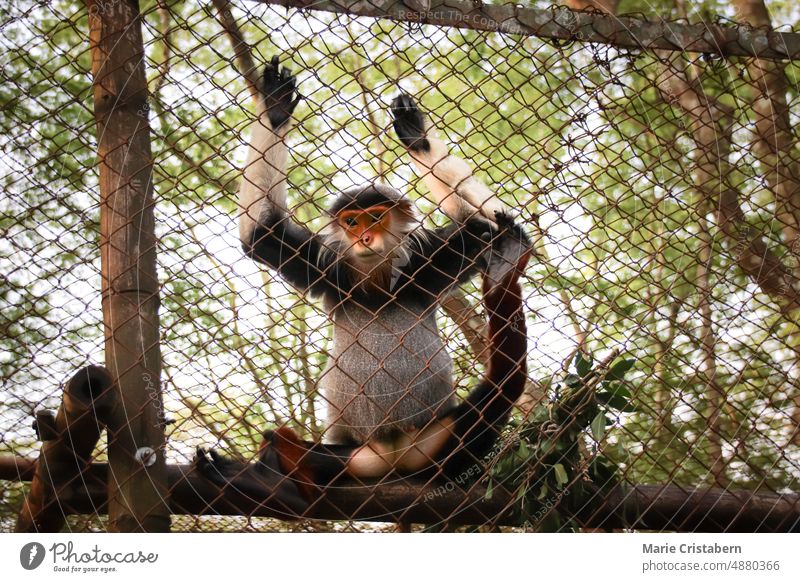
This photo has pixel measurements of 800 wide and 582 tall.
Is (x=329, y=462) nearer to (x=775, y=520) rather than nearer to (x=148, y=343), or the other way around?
(x=148, y=343)

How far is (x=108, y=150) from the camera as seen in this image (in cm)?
181

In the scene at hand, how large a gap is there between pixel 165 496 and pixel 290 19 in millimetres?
1219

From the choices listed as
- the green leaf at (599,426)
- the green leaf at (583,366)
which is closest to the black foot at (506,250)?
the green leaf at (583,366)

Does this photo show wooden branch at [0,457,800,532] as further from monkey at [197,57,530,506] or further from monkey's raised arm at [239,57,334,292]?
monkey's raised arm at [239,57,334,292]

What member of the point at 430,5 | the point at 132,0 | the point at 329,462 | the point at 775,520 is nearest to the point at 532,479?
the point at 329,462

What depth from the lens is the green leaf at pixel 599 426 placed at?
1.97 metres

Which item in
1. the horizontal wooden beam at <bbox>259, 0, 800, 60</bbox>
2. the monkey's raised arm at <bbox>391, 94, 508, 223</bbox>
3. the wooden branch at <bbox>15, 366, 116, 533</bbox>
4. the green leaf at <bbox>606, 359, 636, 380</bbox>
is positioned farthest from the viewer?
the monkey's raised arm at <bbox>391, 94, 508, 223</bbox>

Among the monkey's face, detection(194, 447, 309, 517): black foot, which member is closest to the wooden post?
detection(194, 447, 309, 517): black foot

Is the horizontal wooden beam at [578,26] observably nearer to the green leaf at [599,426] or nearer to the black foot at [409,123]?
the black foot at [409,123]

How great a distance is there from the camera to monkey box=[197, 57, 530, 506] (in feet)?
6.92

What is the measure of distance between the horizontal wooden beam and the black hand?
282mm

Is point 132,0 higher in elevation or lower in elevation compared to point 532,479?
higher

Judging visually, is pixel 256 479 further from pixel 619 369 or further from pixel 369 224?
pixel 619 369

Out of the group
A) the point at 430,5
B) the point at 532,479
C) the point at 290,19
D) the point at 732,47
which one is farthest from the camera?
the point at 732,47
